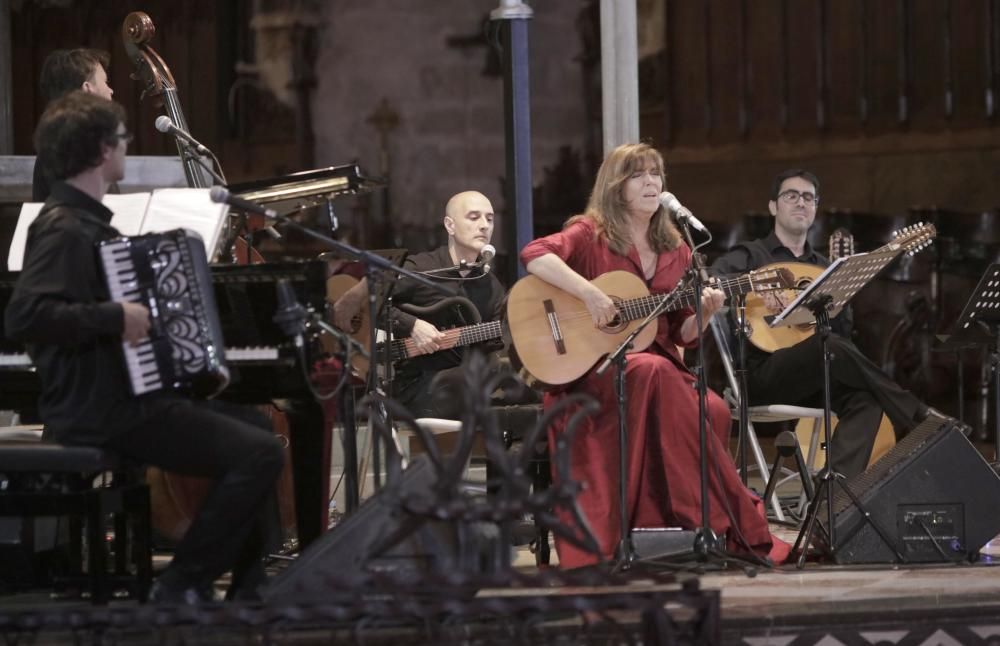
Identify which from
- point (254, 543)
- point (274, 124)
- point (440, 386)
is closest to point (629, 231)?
point (440, 386)

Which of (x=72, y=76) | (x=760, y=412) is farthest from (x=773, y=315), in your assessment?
(x=72, y=76)

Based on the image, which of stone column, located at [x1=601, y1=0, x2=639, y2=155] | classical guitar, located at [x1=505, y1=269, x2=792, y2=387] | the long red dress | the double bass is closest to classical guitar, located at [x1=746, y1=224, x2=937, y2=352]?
classical guitar, located at [x1=505, y1=269, x2=792, y2=387]

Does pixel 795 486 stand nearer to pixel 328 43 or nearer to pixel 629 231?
pixel 629 231

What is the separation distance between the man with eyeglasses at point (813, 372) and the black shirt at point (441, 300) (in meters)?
1.01

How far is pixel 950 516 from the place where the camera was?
5320mm

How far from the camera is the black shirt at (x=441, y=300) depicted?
20.6 ft

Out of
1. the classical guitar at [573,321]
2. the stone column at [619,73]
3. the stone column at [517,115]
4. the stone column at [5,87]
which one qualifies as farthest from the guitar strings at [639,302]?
the stone column at [5,87]

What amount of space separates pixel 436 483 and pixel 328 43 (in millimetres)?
6825

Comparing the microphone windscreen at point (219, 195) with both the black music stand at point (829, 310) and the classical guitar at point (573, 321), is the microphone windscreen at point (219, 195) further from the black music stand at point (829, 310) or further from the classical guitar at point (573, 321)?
the black music stand at point (829, 310)

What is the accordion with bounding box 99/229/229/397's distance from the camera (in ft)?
→ 13.5

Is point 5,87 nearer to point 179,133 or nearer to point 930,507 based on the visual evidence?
point 179,133

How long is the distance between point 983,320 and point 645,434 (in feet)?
4.55

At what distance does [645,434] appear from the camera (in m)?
5.32

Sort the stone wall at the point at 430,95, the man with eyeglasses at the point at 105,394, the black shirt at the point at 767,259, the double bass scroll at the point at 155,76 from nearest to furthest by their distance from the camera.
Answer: the man with eyeglasses at the point at 105,394 → the double bass scroll at the point at 155,76 → the black shirt at the point at 767,259 → the stone wall at the point at 430,95
